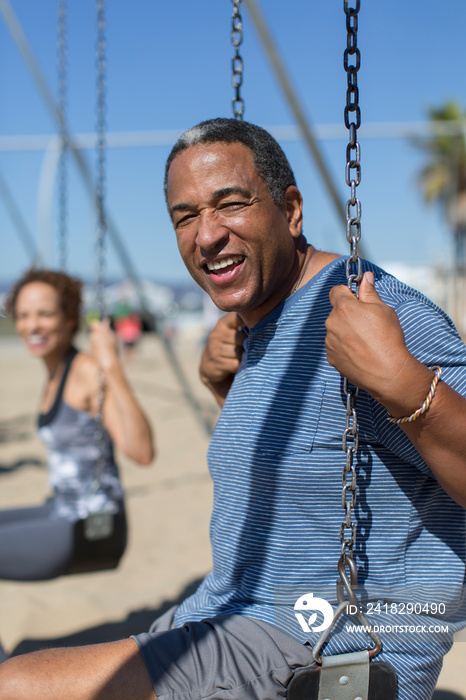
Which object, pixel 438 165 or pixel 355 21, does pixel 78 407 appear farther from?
pixel 438 165

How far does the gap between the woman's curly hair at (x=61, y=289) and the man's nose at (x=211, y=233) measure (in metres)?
1.79

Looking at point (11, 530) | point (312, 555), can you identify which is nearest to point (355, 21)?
point (312, 555)

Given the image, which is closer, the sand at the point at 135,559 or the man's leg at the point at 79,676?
the man's leg at the point at 79,676

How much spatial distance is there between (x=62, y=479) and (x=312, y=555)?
1.72 meters

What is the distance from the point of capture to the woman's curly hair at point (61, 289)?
306 cm

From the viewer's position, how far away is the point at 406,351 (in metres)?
1.11

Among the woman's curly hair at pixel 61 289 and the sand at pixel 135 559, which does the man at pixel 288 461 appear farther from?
the woman's curly hair at pixel 61 289

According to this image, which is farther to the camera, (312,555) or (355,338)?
(312,555)

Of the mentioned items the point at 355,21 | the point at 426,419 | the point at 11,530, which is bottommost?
the point at 11,530

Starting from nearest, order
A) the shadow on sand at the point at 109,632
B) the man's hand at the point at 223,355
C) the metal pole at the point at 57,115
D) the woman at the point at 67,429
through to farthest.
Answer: the man's hand at the point at 223,355
the woman at the point at 67,429
the shadow on sand at the point at 109,632
the metal pole at the point at 57,115

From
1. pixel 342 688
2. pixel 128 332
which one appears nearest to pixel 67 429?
pixel 342 688

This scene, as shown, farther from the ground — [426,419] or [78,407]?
[426,419]

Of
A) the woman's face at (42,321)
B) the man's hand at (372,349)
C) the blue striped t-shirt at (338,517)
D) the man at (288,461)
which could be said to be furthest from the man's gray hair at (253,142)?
the woman's face at (42,321)

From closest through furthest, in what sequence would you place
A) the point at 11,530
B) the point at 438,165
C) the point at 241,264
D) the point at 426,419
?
the point at 426,419
the point at 241,264
the point at 11,530
the point at 438,165
